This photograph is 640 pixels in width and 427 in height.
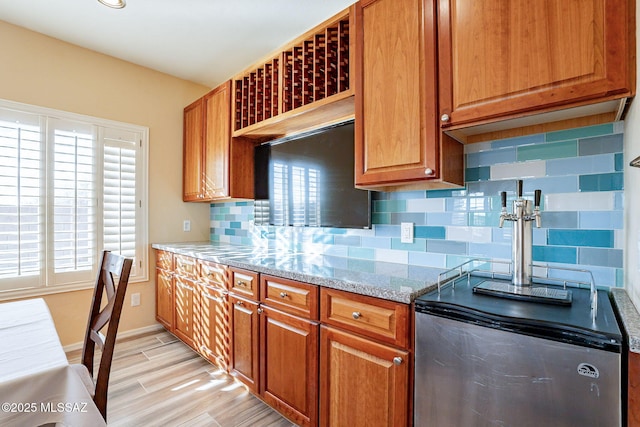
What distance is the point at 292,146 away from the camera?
247cm

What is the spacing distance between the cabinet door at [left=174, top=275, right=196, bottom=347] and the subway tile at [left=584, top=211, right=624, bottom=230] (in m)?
2.55

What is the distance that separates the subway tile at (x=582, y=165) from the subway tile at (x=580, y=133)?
0.10 metres

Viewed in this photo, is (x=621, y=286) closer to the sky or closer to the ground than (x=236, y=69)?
closer to the ground

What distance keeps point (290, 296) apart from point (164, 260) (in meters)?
1.91

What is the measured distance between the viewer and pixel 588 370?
34.5 inches

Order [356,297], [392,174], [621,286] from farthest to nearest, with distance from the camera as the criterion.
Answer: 1. [392,174]
2. [356,297]
3. [621,286]

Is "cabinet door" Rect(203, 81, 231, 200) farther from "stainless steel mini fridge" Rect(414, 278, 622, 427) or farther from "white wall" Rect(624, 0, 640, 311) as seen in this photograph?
"white wall" Rect(624, 0, 640, 311)

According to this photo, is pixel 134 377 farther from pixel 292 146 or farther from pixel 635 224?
pixel 635 224

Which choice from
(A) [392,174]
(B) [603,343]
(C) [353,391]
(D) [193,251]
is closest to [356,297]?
(C) [353,391]

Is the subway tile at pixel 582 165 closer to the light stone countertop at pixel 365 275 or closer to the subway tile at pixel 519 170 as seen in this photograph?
the subway tile at pixel 519 170

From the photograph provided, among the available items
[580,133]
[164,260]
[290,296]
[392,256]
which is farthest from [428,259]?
[164,260]

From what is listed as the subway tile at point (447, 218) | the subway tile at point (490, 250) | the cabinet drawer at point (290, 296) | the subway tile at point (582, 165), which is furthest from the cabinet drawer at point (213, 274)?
the subway tile at point (582, 165)

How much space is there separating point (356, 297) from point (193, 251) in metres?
1.74

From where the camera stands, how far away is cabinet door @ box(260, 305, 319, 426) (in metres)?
1.62
